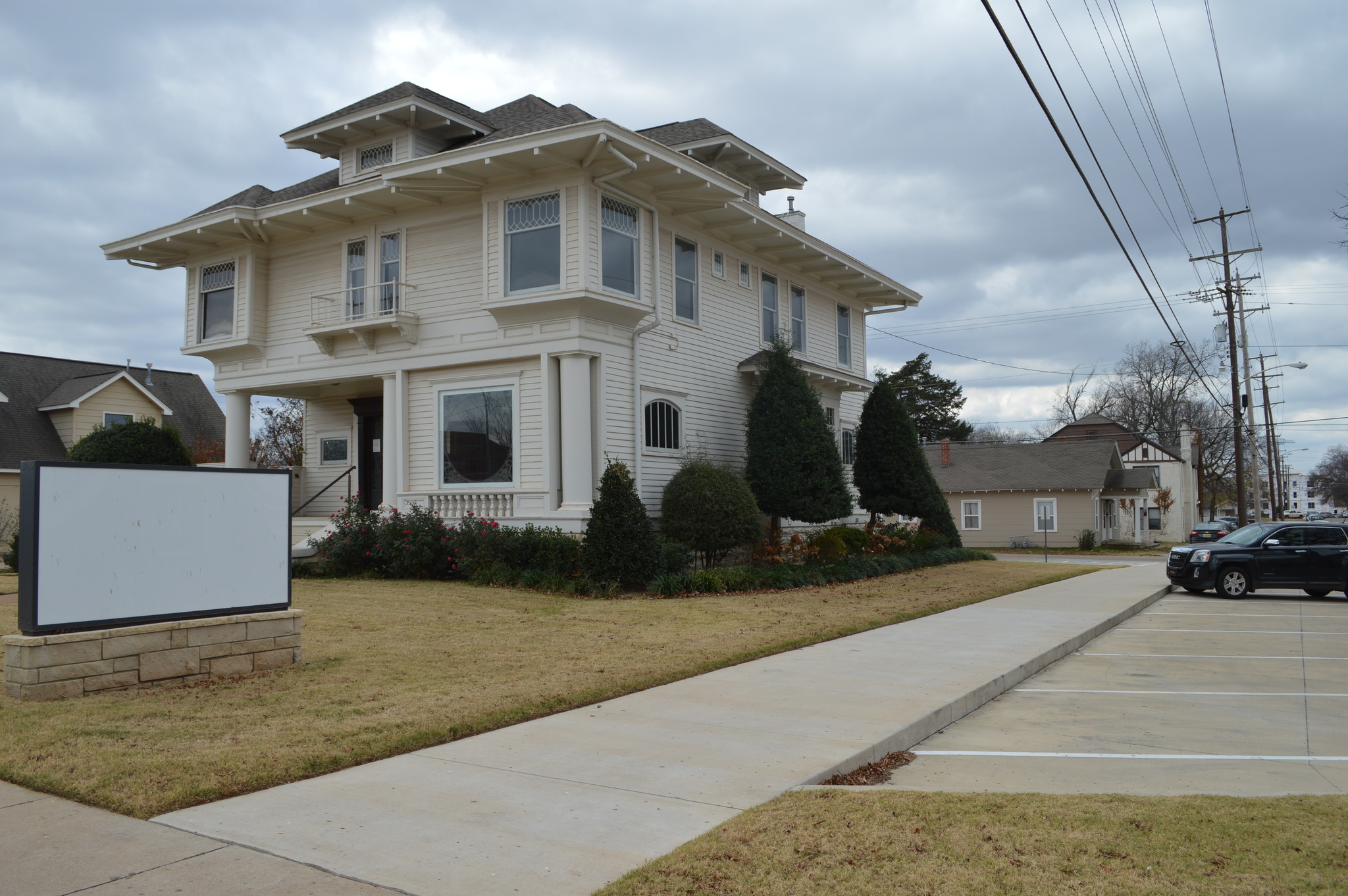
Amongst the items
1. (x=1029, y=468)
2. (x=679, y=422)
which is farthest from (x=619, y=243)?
(x=1029, y=468)

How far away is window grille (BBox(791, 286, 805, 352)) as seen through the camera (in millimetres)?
24859

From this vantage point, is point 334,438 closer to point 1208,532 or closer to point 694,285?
point 694,285

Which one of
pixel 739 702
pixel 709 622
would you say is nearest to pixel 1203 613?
pixel 709 622

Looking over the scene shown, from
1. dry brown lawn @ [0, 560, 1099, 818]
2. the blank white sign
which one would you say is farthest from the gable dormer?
the blank white sign

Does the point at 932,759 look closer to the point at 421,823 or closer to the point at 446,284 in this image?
the point at 421,823

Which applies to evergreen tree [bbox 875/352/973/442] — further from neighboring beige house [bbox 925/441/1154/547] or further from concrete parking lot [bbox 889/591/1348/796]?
concrete parking lot [bbox 889/591/1348/796]

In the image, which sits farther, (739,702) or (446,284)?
(446,284)

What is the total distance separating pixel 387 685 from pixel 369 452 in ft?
51.9

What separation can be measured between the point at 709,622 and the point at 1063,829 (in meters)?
8.23

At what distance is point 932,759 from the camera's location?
6699 millimetres

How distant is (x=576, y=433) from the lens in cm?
1730

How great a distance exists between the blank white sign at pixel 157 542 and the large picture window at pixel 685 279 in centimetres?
1232

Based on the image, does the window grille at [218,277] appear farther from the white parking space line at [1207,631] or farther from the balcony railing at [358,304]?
the white parking space line at [1207,631]

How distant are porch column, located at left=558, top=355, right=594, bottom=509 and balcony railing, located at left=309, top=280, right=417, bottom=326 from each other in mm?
4420
